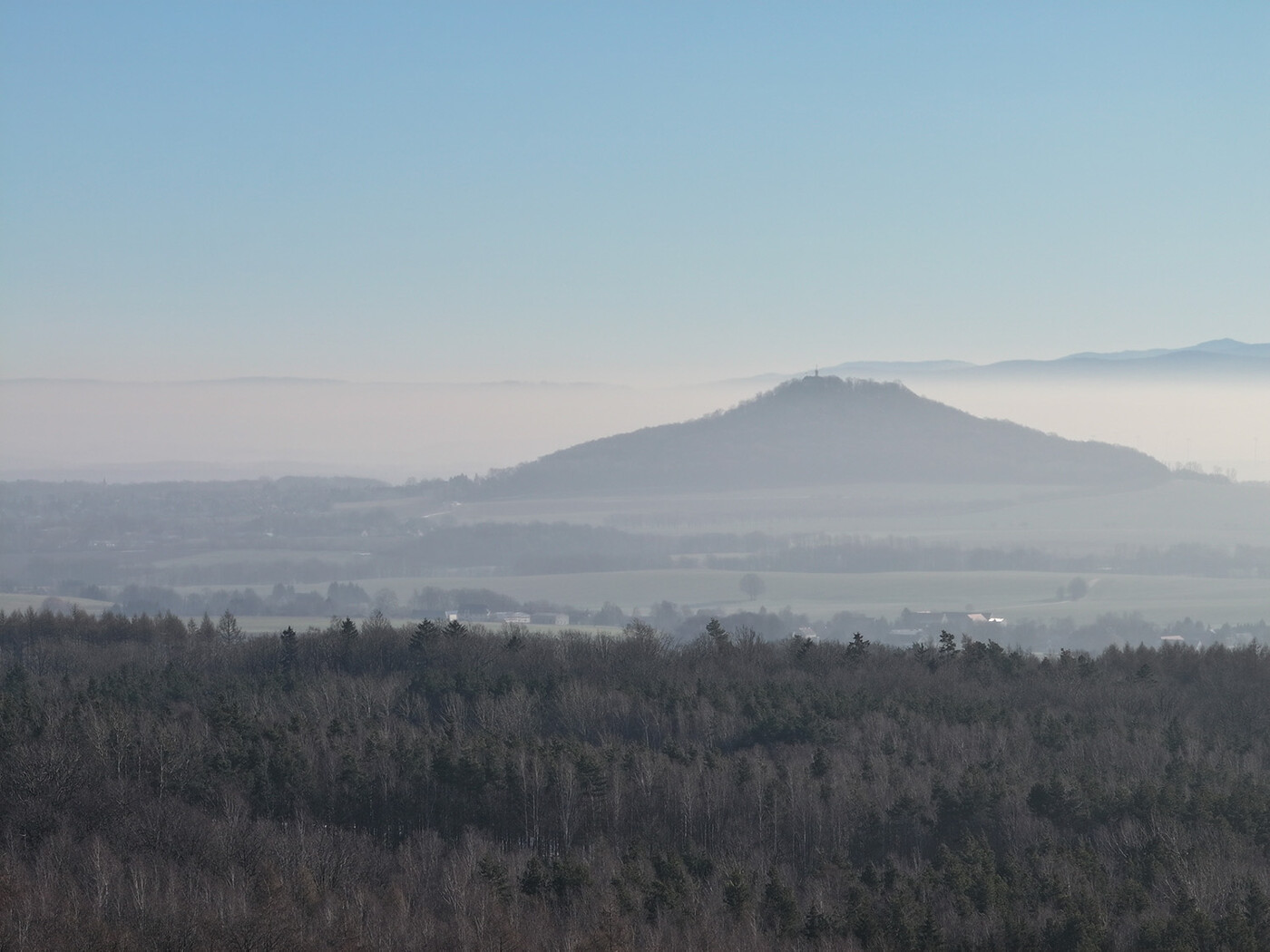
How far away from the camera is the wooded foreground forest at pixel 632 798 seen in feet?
100

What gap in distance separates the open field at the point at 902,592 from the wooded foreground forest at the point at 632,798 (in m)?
82.9

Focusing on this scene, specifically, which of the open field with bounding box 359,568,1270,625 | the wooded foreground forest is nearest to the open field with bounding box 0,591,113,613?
the open field with bounding box 359,568,1270,625

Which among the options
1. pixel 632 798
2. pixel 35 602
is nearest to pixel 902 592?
pixel 35 602

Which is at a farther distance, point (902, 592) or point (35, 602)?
point (902, 592)

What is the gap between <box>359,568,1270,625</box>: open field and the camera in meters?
146

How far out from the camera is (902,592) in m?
158

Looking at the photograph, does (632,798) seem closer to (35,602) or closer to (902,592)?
(35,602)

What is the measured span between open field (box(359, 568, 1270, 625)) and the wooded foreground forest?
82.9 m

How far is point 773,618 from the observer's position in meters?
133

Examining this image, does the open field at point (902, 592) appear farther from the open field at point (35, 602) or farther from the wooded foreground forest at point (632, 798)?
the wooded foreground forest at point (632, 798)

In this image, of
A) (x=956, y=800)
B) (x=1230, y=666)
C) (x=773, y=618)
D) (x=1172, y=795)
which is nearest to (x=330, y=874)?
(x=956, y=800)

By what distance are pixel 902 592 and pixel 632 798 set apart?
118m

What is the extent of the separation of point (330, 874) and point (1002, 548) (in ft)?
554

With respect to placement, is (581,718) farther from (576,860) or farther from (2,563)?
(2,563)
